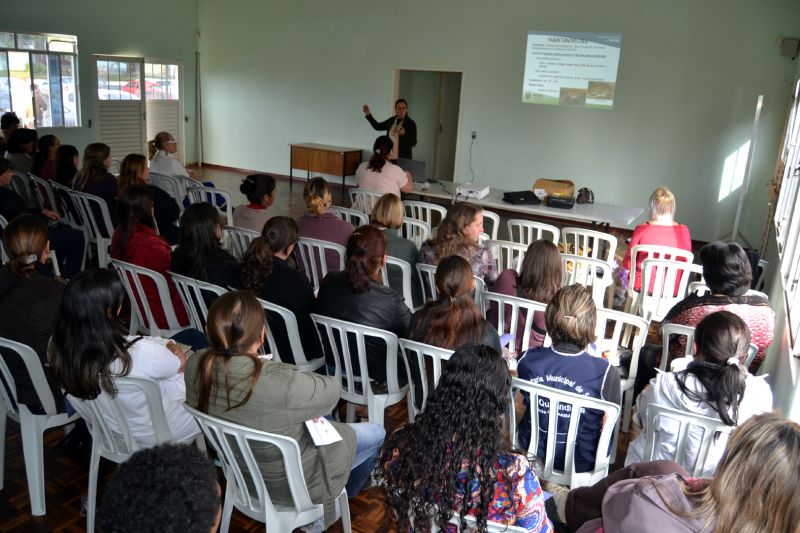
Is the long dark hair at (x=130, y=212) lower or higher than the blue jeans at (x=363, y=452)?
higher

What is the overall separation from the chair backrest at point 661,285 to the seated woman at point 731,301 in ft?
3.25

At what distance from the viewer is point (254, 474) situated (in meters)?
2.06

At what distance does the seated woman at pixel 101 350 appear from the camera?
7.23 ft

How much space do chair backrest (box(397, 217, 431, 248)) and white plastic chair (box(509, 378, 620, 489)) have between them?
8.74 feet

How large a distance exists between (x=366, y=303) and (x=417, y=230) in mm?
2660

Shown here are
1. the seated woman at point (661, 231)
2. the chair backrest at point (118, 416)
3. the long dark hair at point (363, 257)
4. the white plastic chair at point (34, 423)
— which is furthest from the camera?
the seated woman at point (661, 231)

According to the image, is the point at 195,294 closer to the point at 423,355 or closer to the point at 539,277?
the point at 423,355

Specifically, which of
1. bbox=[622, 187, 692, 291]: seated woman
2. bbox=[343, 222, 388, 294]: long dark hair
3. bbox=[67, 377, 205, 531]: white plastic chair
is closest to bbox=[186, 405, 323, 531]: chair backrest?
bbox=[67, 377, 205, 531]: white plastic chair

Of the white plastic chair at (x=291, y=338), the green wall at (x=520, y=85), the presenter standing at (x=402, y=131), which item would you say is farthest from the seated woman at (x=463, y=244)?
the green wall at (x=520, y=85)

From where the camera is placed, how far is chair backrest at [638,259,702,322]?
4.18 metres

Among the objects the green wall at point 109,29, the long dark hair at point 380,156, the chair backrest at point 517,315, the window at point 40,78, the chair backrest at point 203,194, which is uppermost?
the green wall at point 109,29

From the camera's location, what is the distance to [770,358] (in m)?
3.54

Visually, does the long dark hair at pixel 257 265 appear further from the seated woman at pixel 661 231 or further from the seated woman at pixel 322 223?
the seated woman at pixel 661 231

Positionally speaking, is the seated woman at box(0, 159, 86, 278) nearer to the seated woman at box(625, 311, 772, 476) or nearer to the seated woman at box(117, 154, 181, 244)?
the seated woman at box(117, 154, 181, 244)
